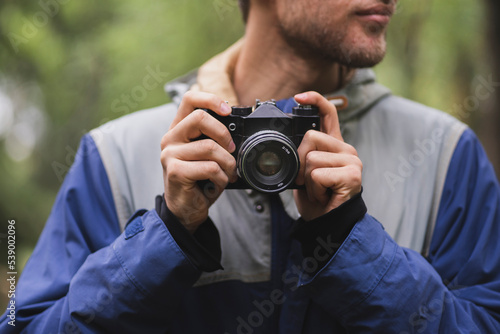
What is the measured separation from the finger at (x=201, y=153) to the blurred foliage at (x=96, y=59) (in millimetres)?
3637

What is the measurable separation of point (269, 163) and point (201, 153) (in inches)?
9.0

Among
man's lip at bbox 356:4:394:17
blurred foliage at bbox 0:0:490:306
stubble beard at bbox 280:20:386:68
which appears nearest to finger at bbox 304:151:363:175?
stubble beard at bbox 280:20:386:68

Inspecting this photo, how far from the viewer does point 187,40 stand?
6633 mm

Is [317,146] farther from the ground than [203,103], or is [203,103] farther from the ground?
[203,103]

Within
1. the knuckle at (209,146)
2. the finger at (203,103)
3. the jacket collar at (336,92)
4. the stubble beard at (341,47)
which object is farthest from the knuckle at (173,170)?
the stubble beard at (341,47)

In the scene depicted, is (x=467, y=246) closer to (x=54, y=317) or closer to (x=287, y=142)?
(x=287, y=142)

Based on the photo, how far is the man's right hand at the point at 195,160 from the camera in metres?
1.68

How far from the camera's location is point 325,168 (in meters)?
1.70

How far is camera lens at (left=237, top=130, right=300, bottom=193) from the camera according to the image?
66.9 inches

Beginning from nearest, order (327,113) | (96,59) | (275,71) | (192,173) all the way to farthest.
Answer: (192,173) → (327,113) → (275,71) → (96,59)

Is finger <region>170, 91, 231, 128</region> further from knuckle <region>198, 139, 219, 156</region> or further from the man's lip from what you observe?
the man's lip

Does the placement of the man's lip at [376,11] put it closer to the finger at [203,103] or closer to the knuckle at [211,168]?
the finger at [203,103]

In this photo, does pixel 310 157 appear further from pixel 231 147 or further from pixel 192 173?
pixel 192 173

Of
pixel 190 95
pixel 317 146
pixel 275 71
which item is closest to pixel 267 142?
pixel 317 146
